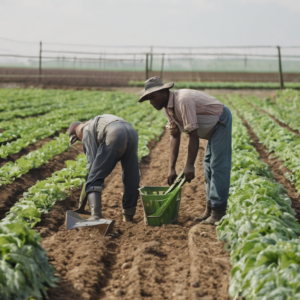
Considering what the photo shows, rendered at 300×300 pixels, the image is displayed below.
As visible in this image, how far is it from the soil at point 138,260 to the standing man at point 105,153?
39 cm

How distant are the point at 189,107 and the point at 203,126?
0.40 meters

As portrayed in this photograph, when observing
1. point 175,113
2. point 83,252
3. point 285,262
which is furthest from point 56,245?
point 285,262

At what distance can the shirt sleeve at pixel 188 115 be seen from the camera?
4.45m

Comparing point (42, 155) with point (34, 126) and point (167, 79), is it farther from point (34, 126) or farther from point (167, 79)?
point (167, 79)

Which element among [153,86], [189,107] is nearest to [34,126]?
[153,86]

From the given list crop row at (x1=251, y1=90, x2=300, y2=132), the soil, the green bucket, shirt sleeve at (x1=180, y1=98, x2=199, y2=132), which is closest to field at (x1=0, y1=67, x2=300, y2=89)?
crop row at (x1=251, y1=90, x2=300, y2=132)

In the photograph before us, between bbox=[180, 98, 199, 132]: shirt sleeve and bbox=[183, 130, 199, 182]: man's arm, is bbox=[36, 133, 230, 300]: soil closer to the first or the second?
bbox=[183, 130, 199, 182]: man's arm

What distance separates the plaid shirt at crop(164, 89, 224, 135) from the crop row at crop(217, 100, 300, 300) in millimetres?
1030

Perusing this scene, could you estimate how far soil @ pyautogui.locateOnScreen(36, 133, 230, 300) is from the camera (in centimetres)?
341

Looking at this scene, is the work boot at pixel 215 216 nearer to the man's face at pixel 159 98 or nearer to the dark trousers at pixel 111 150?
the dark trousers at pixel 111 150

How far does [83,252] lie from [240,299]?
1753mm

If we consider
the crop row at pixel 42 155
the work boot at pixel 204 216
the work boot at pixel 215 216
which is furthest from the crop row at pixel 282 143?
the crop row at pixel 42 155

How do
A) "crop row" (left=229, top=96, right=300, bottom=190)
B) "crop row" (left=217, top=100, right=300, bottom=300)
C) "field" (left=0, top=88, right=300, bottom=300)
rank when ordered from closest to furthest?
"crop row" (left=217, top=100, right=300, bottom=300)
"field" (left=0, top=88, right=300, bottom=300)
"crop row" (left=229, top=96, right=300, bottom=190)

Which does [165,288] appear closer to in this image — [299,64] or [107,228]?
[107,228]
